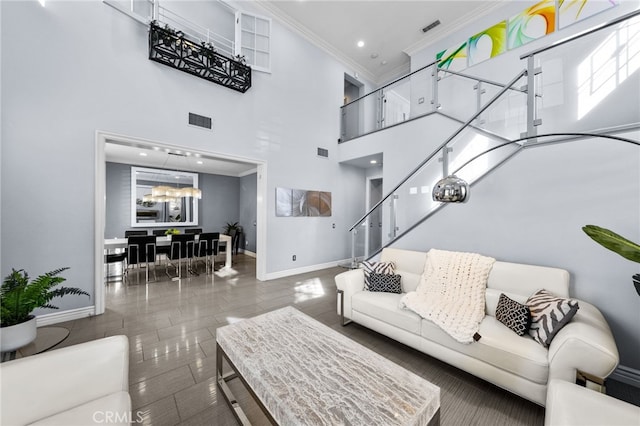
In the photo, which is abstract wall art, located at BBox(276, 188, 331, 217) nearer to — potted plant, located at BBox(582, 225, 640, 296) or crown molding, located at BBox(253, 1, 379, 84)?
crown molding, located at BBox(253, 1, 379, 84)

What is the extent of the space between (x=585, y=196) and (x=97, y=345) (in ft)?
13.2

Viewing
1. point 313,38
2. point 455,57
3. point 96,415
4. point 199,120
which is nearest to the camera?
point 96,415

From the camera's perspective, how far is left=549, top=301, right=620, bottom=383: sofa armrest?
1.37m

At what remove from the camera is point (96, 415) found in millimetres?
1034

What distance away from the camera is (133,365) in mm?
2127

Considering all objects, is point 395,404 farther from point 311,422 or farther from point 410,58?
point 410,58

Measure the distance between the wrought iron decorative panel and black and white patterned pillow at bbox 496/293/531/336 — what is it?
4888 mm

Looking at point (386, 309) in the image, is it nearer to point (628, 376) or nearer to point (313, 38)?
point (628, 376)

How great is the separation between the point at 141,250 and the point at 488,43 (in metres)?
8.43

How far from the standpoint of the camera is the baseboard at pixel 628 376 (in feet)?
6.30

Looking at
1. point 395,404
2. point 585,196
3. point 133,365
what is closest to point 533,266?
point 585,196

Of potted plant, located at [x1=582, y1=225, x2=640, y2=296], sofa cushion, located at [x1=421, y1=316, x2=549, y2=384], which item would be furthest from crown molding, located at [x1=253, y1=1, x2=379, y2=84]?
sofa cushion, located at [x1=421, y1=316, x2=549, y2=384]

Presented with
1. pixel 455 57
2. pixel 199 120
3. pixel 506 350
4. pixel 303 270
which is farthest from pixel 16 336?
pixel 455 57

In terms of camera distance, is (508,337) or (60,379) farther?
(508,337)
